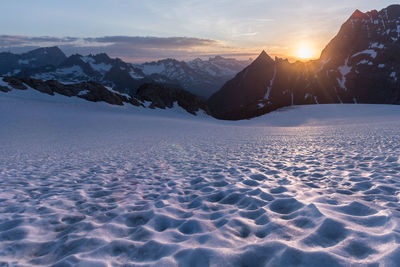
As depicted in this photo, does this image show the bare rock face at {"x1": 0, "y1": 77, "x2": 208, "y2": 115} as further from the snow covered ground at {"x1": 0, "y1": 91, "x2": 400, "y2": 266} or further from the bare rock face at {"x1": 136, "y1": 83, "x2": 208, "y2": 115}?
the snow covered ground at {"x1": 0, "y1": 91, "x2": 400, "y2": 266}

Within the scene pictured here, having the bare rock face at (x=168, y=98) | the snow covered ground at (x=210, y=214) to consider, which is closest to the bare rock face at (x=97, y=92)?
the bare rock face at (x=168, y=98)

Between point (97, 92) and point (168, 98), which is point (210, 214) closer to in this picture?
point (97, 92)

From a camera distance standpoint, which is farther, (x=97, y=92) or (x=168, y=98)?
(x=168, y=98)

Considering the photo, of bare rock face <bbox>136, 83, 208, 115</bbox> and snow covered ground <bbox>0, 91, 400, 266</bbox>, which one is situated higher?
snow covered ground <bbox>0, 91, 400, 266</bbox>

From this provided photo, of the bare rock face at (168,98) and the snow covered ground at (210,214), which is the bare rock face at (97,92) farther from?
the snow covered ground at (210,214)

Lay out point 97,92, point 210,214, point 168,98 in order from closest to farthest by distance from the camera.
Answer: point 210,214
point 97,92
point 168,98

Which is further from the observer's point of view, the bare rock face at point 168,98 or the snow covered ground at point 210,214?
the bare rock face at point 168,98

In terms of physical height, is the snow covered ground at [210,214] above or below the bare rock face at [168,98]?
above

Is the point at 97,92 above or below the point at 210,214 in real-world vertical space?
below

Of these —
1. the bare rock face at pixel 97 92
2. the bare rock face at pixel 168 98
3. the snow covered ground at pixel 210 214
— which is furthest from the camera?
the bare rock face at pixel 168 98

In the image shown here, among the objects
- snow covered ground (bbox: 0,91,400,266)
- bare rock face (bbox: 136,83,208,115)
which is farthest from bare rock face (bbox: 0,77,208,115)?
snow covered ground (bbox: 0,91,400,266)

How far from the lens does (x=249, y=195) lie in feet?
19.3

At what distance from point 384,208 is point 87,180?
8308mm

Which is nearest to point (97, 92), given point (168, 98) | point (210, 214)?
point (168, 98)
